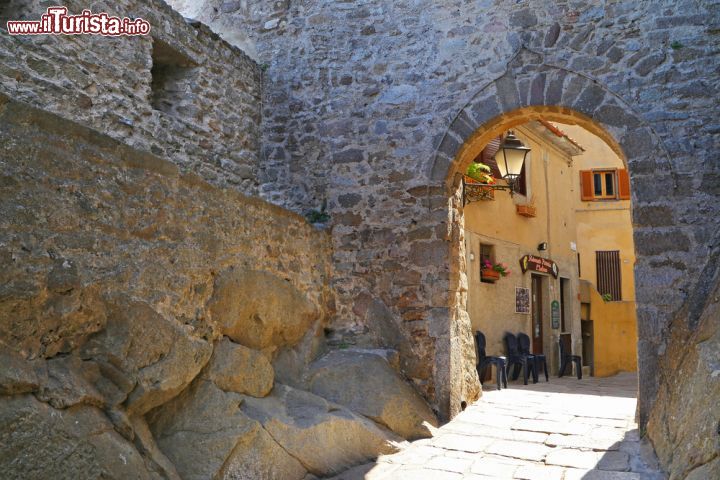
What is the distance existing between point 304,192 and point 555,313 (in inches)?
263

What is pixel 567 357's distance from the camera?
10.8 meters

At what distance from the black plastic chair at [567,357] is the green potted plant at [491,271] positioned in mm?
2183

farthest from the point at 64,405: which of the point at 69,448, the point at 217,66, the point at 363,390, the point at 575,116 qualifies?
the point at 575,116

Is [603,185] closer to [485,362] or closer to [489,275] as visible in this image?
[489,275]

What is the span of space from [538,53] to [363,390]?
3098mm

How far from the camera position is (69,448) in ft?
9.21

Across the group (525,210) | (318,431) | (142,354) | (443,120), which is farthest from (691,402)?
(525,210)

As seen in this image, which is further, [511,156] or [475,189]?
[475,189]

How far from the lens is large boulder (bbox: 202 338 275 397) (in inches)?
157

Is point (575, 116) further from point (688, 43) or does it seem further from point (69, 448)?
point (69, 448)

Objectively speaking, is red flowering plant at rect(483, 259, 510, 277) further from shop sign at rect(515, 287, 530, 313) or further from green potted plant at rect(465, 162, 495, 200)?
green potted plant at rect(465, 162, 495, 200)

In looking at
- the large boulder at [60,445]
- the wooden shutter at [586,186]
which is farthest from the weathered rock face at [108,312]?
the wooden shutter at [586,186]

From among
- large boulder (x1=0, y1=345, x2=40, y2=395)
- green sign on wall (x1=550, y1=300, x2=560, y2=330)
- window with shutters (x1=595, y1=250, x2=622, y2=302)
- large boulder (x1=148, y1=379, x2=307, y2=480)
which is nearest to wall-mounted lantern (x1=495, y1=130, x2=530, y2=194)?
large boulder (x1=148, y1=379, x2=307, y2=480)

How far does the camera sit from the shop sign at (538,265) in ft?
34.2
